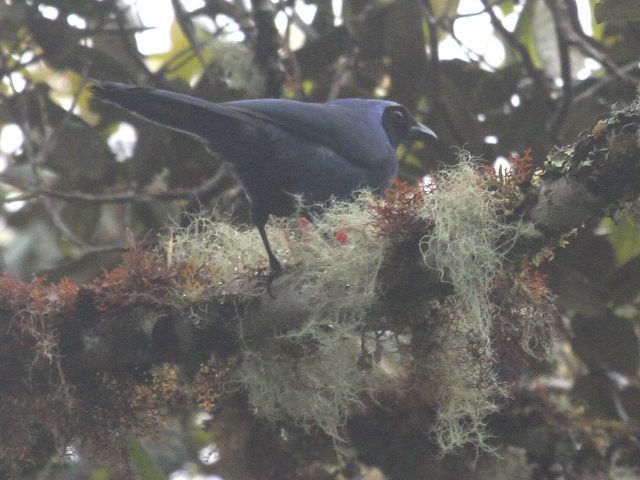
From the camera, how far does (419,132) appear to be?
174 inches

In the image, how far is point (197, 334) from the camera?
8.70 ft

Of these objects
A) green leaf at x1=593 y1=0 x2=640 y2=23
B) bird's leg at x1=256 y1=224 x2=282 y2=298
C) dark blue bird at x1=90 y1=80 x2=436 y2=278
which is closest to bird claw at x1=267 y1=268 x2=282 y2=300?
bird's leg at x1=256 y1=224 x2=282 y2=298

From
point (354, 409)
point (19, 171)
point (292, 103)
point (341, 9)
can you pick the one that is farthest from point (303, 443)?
point (341, 9)

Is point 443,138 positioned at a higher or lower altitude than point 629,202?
lower

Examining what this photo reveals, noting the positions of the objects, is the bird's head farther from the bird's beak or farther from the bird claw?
the bird claw

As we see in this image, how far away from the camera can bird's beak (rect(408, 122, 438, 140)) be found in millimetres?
4422

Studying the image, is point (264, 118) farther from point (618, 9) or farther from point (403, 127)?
point (618, 9)

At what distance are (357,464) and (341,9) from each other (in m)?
3.04

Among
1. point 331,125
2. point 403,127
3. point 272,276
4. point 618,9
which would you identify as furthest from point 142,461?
point 403,127

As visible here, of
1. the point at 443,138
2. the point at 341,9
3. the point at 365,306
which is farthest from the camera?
the point at 341,9

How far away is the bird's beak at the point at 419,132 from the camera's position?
14.5 feet

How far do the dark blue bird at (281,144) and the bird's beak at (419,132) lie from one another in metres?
0.54

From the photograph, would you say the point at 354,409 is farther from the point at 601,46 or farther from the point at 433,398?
the point at 601,46

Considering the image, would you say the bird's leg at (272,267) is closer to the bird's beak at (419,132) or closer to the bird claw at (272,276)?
the bird claw at (272,276)
